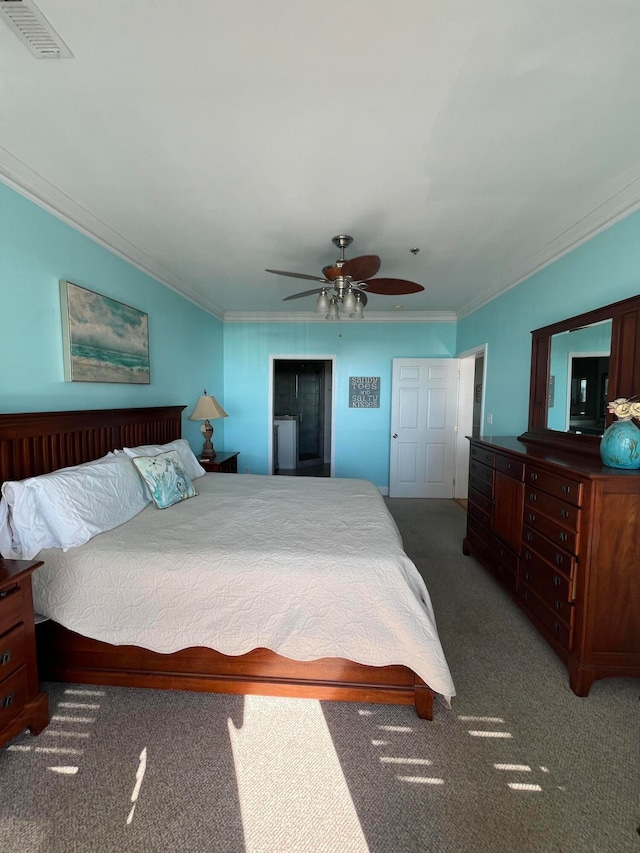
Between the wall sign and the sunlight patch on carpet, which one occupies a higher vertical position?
the wall sign

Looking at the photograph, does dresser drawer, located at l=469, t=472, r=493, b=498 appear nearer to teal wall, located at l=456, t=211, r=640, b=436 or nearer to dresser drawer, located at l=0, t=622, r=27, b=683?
teal wall, located at l=456, t=211, r=640, b=436

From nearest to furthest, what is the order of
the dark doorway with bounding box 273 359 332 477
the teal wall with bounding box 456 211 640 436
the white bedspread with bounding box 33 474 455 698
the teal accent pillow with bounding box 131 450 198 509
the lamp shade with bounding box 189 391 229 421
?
the white bedspread with bounding box 33 474 455 698, the teal wall with bounding box 456 211 640 436, the teal accent pillow with bounding box 131 450 198 509, the lamp shade with bounding box 189 391 229 421, the dark doorway with bounding box 273 359 332 477

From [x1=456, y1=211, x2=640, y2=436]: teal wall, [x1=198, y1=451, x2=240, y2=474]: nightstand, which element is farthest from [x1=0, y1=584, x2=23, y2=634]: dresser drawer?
[x1=456, y1=211, x2=640, y2=436]: teal wall

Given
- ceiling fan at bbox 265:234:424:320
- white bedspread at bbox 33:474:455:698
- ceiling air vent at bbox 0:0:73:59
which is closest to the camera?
ceiling air vent at bbox 0:0:73:59

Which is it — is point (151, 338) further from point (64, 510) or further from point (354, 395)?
point (354, 395)

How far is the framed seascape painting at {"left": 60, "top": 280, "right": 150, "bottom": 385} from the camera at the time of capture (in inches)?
86.1

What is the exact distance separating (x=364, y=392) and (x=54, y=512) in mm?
3933

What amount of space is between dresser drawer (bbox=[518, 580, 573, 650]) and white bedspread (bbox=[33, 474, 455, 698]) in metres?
0.75

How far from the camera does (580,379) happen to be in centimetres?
232

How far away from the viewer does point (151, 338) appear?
318 centimetres

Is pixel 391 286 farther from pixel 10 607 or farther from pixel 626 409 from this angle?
pixel 10 607

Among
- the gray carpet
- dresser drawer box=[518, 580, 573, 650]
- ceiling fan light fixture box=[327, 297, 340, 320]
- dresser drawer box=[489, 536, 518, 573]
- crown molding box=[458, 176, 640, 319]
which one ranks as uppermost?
crown molding box=[458, 176, 640, 319]

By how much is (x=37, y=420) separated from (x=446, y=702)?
2.54 meters

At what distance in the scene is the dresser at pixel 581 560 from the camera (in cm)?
158
